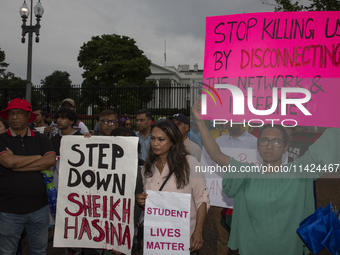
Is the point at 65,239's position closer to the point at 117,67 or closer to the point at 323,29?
the point at 323,29

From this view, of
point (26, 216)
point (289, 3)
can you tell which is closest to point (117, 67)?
point (289, 3)

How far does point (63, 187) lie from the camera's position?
2.40 m

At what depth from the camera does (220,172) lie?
107 inches

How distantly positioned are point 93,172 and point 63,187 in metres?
0.32

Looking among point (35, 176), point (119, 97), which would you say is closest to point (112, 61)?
point (119, 97)

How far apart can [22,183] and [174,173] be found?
5.04 feet

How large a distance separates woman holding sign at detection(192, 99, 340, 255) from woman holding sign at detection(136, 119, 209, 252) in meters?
0.25

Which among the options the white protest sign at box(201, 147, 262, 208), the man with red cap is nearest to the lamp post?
the man with red cap

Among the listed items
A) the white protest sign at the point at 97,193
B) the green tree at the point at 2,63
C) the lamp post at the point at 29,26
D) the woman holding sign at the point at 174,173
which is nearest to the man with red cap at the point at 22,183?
the white protest sign at the point at 97,193

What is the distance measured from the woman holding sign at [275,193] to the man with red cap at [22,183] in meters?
1.86

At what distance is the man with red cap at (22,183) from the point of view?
244 cm

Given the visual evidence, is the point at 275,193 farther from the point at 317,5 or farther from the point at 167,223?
the point at 317,5

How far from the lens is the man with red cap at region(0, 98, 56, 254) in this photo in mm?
2439

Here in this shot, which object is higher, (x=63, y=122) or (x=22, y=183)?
(x=63, y=122)
